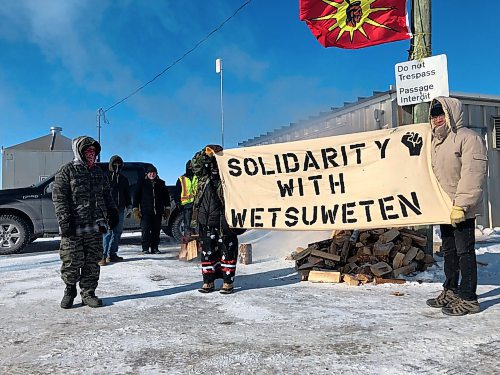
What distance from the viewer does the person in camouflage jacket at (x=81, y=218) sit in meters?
4.41

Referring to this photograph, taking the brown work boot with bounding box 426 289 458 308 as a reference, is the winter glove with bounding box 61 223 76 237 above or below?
above

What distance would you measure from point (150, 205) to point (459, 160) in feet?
20.2

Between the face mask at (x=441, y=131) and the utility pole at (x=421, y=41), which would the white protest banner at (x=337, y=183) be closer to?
the face mask at (x=441, y=131)

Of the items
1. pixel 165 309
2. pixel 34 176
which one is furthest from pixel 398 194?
pixel 34 176

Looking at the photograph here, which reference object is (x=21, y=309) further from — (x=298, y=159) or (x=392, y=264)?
(x=392, y=264)

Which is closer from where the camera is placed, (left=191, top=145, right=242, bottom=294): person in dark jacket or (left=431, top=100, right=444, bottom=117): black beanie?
(left=431, top=100, right=444, bottom=117): black beanie

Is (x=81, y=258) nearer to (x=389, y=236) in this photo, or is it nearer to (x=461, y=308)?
(x=461, y=308)

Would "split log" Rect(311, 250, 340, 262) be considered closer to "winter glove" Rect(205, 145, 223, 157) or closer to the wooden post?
the wooden post

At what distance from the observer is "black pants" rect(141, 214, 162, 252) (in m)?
8.77

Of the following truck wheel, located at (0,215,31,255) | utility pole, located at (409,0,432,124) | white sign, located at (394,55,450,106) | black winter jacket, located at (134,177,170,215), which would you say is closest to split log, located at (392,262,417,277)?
utility pole, located at (409,0,432,124)

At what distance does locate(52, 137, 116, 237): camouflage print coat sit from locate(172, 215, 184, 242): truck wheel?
6.13m

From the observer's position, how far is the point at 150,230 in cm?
888

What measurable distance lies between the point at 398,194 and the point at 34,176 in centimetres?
2285

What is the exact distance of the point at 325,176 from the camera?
5.21 m
